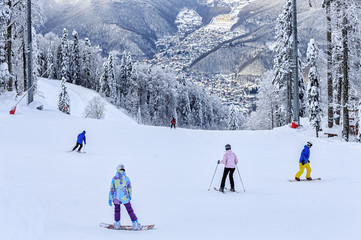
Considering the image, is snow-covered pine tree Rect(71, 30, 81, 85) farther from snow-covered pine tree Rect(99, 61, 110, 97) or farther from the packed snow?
the packed snow

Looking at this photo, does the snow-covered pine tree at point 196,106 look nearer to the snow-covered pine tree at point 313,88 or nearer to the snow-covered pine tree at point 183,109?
the snow-covered pine tree at point 183,109

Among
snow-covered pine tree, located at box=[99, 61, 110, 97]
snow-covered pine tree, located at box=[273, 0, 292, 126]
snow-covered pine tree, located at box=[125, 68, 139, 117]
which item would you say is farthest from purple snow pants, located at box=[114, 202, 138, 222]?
snow-covered pine tree, located at box=[125, 68, 139, 117]

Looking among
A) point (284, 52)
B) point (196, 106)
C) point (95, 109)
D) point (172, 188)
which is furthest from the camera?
point (196, 106)

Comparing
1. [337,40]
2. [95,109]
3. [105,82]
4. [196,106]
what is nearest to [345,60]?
[337,40]

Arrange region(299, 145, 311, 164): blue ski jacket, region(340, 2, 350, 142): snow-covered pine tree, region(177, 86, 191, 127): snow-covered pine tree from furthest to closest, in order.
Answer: region(177, 86, 191, 127): snow-covered pine tree
region(340, 2, 350, 142): snow-covered pine tree
region(299, 145, 311, 164): blue ski jacket

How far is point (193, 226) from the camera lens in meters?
8.26

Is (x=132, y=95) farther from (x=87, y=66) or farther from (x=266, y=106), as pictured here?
(x=266, y=106)

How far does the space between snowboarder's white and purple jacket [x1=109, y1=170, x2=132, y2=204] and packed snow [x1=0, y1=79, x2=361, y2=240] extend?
0.72 m

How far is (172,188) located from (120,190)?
4719mm

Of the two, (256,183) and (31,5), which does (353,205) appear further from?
(31,5)

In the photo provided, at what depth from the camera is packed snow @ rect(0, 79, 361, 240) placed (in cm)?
776

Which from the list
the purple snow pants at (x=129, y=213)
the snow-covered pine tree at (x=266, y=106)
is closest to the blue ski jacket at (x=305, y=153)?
the purple snow pants at (x=129, y=213)

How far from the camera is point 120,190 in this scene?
768cm

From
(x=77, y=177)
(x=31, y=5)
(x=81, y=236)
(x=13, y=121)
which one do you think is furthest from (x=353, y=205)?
(x=31, y=5)
